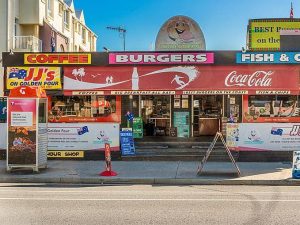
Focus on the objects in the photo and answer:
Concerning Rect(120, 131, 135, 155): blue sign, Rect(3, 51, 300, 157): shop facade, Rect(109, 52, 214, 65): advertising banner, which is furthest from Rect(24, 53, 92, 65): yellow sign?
Rect(120, 131, 135, 155): blue sign

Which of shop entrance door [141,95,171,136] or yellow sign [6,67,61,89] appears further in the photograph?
shop entrance door [141,95,171,136]

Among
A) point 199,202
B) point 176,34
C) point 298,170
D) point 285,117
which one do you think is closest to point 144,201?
point 199,202

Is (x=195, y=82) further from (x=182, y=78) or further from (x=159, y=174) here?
(x=159, y=174)

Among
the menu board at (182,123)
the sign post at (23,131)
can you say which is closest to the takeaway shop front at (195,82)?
the menu board at (182,123)

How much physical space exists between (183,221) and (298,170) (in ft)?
21.2

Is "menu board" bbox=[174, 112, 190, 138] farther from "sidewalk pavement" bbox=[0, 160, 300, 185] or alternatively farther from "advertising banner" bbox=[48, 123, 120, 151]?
"advertising banner" bbox=[48, 123, 120, 151]

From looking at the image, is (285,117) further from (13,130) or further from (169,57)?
(13,130)

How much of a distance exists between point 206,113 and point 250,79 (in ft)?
9.26

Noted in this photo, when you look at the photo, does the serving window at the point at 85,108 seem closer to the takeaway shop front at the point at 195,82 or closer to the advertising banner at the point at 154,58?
the takeaway shop front at the point at 195,82

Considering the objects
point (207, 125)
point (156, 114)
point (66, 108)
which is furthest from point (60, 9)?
point (207, 125)

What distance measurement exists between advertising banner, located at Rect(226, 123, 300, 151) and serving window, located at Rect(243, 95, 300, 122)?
61cm

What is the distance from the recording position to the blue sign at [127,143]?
18.5 meters

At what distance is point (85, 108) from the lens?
64.1 ft

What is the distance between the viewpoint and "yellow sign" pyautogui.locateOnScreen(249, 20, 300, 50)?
24047 millimetres
